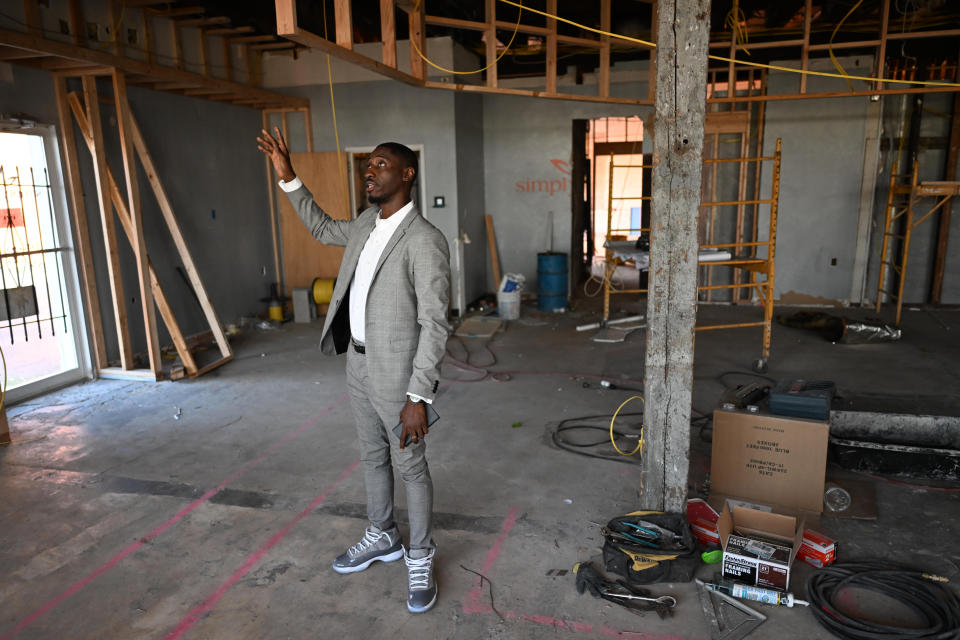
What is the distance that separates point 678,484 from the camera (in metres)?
3.06

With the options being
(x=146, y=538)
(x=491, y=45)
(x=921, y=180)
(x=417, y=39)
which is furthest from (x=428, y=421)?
(x=921, y=180)

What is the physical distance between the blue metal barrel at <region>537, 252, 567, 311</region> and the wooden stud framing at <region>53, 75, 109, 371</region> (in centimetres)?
502

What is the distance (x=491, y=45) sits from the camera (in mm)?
5051

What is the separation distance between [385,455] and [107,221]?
14.0 ft

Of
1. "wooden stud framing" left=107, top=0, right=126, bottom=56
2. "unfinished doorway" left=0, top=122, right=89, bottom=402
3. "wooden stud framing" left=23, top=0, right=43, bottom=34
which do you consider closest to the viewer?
"wooden stud framing" left=23, top=0, right=43, bottom=34

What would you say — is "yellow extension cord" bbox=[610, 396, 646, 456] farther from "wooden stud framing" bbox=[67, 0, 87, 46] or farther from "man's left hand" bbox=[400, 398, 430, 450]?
"wooden stud framing" bbox=[67, 0, 87, 46]

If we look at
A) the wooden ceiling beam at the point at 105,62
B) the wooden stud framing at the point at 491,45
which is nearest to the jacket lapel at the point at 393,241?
the wooden stud framing at the point at 491,45

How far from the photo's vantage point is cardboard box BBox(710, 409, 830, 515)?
10.5ft

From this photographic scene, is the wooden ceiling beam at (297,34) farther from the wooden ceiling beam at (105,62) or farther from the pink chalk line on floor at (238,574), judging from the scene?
the wooden ceiling beam at (105,62)

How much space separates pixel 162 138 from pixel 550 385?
4629mm

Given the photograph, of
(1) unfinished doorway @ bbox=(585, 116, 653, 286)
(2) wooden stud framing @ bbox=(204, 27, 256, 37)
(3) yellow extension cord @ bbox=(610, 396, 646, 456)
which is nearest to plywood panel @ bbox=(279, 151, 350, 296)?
(2) wooden stud framing @ bbox=(204, 27, 256, 37)

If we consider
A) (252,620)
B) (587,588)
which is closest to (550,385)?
(587,588)

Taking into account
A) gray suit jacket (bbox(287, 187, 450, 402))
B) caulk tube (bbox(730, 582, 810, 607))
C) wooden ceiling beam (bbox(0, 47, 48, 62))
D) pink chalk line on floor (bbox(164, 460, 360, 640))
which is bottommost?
pink chalk line on floor (bbox(164, 460, 360, 640))

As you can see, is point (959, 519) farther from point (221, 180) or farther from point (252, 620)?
point (221, 180)
